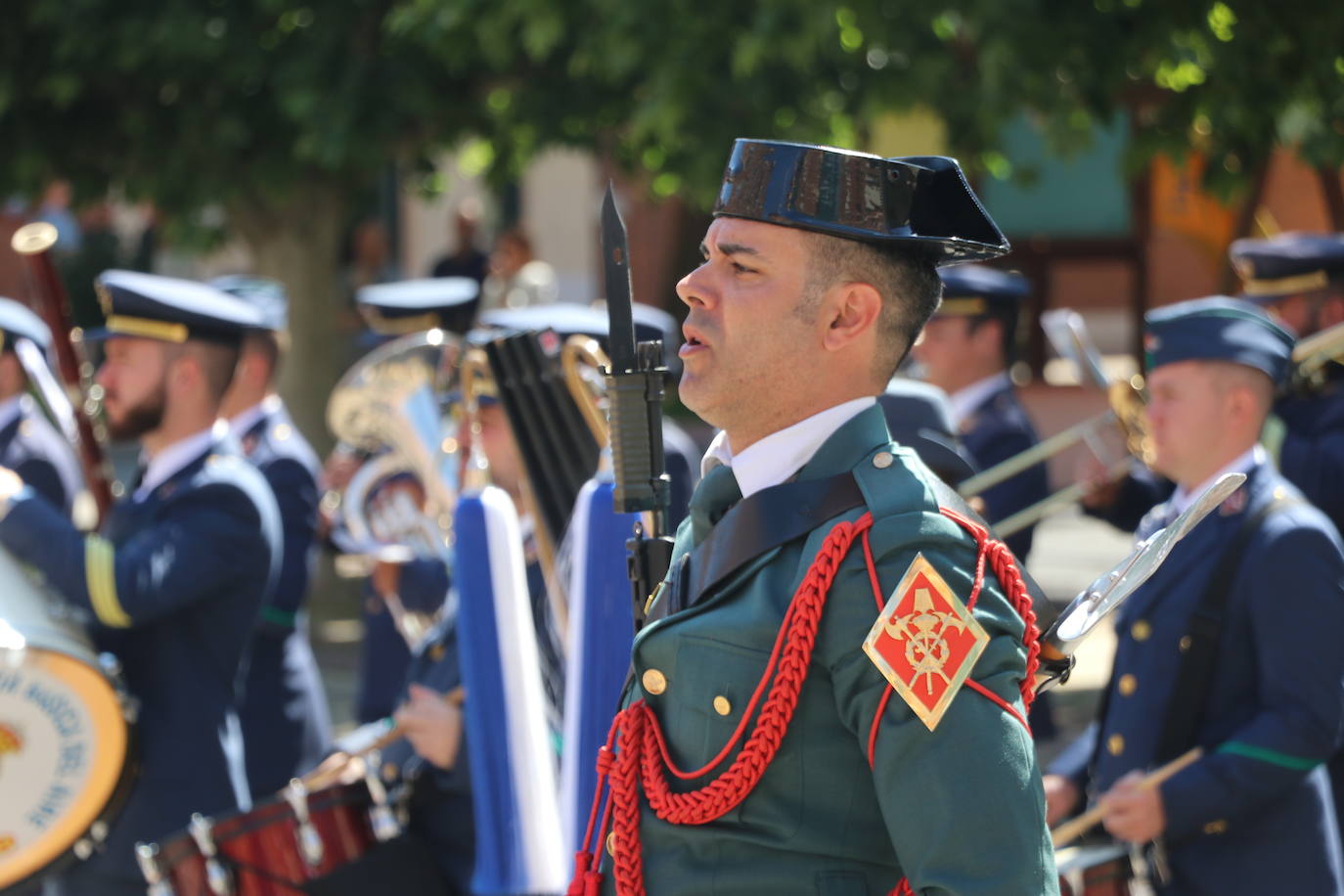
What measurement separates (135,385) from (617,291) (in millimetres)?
2377

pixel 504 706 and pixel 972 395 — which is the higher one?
pixel 972 395

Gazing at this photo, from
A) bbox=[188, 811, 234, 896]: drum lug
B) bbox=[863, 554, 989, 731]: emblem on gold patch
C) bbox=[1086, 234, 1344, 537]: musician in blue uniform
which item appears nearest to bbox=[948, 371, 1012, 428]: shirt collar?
bbox=[1086, 234, 1344, 537]: musician in blue uniform

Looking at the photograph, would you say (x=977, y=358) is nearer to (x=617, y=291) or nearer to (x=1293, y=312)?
(x=1293, y=312)

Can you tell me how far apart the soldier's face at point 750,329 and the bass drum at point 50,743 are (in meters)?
2.33

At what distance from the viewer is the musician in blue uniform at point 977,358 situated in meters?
5.68

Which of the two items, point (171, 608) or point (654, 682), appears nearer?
point (654, 682)

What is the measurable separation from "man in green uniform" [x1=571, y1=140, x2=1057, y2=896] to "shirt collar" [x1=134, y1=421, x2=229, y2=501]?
242cm

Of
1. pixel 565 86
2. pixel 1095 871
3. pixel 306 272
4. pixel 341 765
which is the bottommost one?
pixel 1095 871

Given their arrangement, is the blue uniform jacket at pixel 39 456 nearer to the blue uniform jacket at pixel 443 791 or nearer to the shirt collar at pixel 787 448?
the blue uniform jacket at pixel 443 791

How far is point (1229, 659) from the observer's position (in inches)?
132

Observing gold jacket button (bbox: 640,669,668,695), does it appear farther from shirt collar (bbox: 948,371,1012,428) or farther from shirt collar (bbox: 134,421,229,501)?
shirt collar (bbox: 948,371,1012,428)

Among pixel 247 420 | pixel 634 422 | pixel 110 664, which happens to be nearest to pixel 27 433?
pixel 247 420

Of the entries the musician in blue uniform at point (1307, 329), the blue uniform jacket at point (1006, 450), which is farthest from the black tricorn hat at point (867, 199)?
the blue uniform jacket at point (1006, 450)

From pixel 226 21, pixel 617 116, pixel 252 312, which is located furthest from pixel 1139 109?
pixel 252 312
